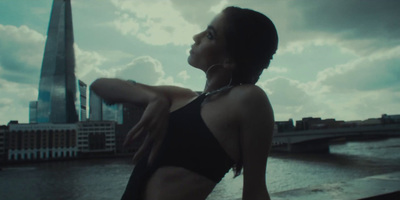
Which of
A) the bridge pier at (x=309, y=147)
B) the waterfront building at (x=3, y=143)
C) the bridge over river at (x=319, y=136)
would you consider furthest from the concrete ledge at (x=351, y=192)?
the waterfront building at (x=3, y=143)

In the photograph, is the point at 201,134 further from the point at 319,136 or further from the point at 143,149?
the point at 319,136

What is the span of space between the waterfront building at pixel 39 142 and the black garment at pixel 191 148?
55.2m

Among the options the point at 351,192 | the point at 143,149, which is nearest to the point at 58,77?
the point at 351,192

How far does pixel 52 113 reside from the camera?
67562mm

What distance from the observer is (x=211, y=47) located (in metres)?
0.80

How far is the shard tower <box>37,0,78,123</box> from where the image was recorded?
67562mm

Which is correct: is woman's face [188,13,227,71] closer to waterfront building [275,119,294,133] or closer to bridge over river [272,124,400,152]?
bridge over river [272,124,400,152]

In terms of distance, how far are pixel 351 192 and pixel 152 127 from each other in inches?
82.2

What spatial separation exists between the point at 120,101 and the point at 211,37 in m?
0.28

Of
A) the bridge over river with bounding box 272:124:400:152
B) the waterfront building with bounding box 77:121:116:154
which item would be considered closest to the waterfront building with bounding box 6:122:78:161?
the waterfront building with bounding box 77:121:116:154

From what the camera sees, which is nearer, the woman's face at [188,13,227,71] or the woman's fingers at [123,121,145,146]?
the woman's fingers at [123,121,145,146]

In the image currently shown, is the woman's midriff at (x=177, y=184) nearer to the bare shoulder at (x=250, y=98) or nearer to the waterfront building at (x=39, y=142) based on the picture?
the bare shoulder at (x=250, y=98)

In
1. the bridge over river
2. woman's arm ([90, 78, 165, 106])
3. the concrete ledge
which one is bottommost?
the bridge over river

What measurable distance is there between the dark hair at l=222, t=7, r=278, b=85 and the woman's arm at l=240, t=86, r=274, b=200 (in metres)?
0.11
